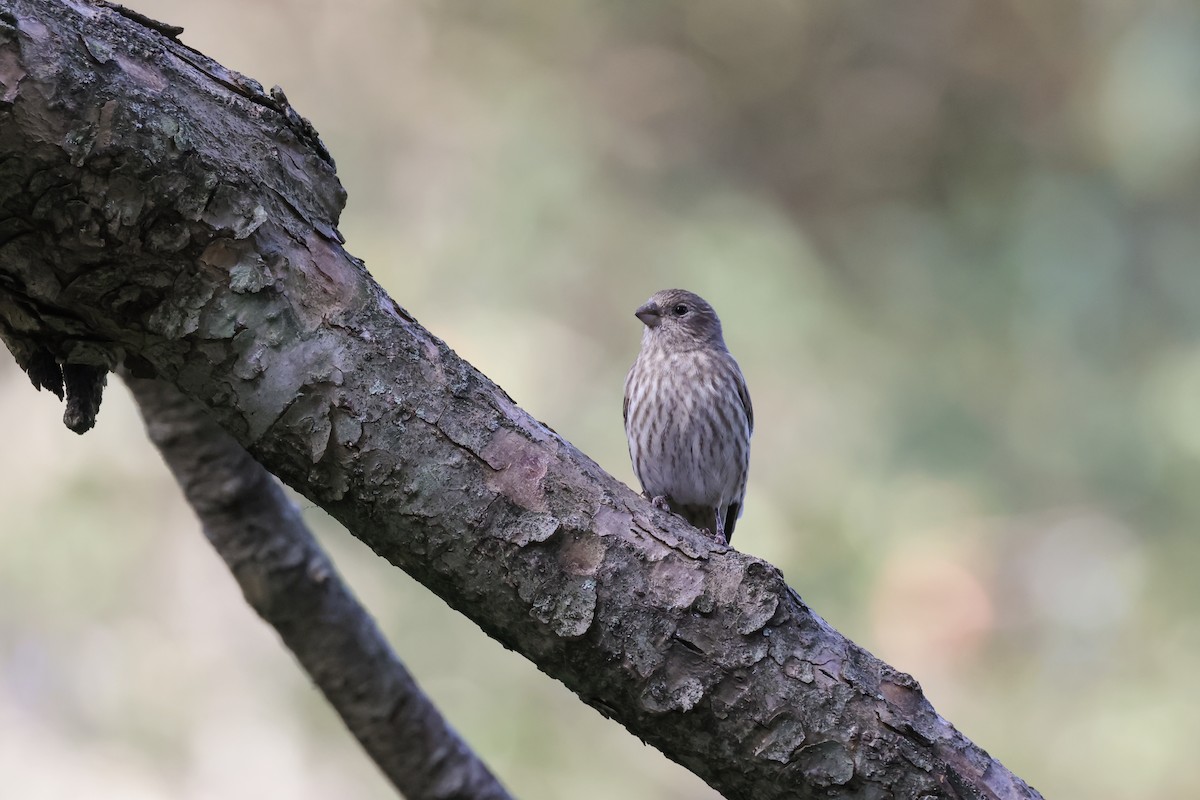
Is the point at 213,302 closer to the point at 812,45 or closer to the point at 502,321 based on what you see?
the point at 502,321

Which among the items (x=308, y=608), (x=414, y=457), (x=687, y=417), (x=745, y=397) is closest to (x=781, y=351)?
(x=745, y=397)

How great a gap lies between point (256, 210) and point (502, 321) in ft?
12.9

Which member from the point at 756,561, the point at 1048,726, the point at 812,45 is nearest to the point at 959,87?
the point at 812,45

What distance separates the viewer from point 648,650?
1974 mm

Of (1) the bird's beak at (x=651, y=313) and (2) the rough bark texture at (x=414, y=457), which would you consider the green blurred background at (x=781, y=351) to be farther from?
(2) the rough bark texture at (x=414, y=457)

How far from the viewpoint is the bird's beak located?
496cm

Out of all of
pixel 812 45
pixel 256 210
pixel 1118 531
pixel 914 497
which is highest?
pixel 812 45

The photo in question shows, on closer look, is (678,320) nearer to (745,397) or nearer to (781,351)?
(745,397)

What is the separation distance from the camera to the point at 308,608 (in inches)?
118

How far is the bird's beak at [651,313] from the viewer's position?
4965 millimetres

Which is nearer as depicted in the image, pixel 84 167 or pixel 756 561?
pixel 84 167

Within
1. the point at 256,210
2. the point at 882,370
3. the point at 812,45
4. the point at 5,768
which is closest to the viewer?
the point at 256,210

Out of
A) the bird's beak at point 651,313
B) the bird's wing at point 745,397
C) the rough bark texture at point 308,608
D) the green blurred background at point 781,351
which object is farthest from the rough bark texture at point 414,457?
the green blurred background at point 781,351

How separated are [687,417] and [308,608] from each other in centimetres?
202
